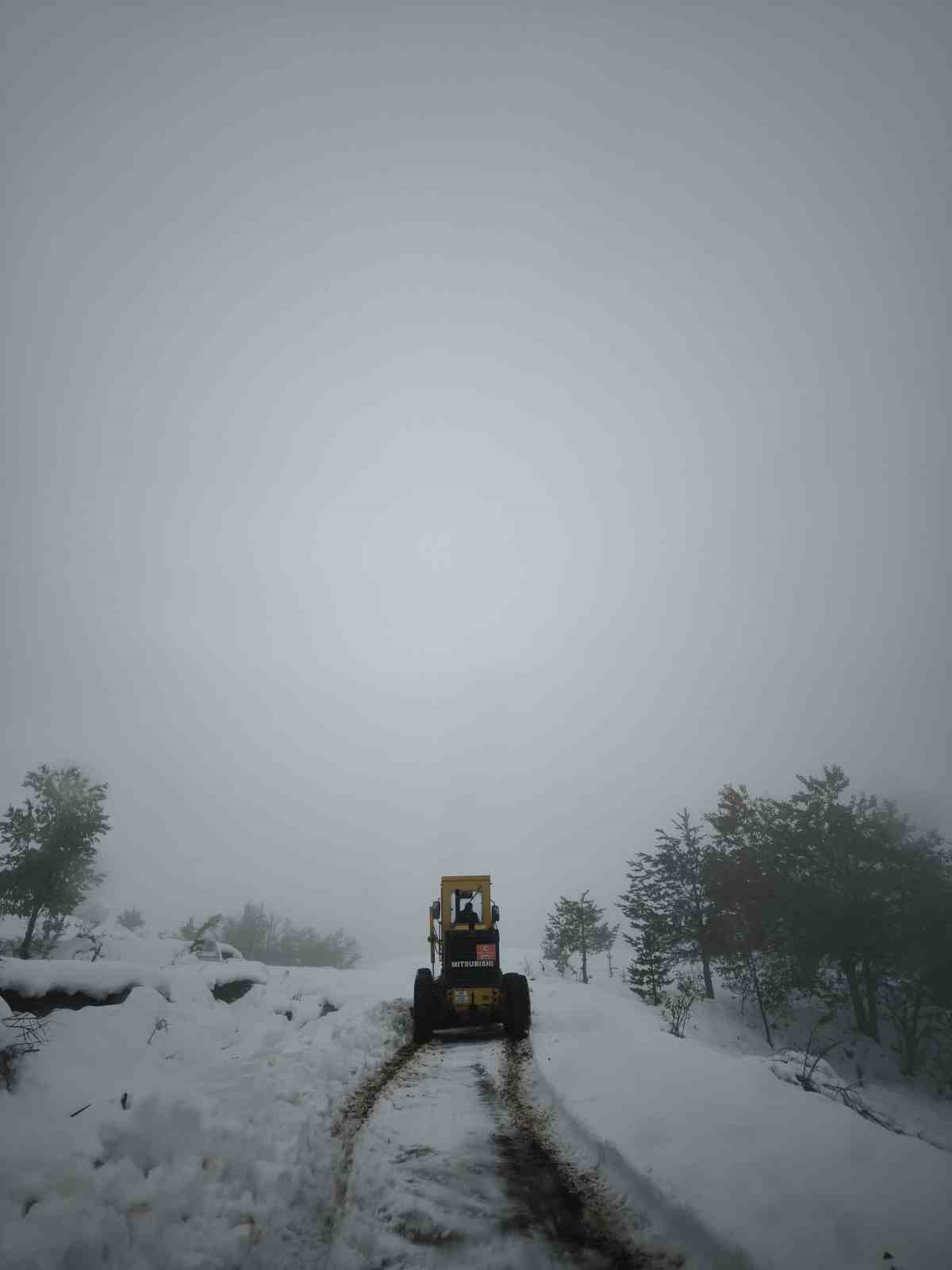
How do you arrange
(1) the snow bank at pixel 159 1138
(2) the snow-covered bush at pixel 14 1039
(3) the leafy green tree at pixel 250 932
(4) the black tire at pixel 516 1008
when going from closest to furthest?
(1) the snow bank at pixel 159 1138
(2) the snow-covered bush at pixel 14 1039
(4) the black tire at pixel 516 1008
(3) the leafy green tree at pixel 250 932

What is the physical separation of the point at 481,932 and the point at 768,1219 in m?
10.4

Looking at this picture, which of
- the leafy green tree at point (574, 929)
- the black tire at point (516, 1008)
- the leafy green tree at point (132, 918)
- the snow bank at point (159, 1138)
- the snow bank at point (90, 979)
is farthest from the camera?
the leafy green tree at point (132, 918)

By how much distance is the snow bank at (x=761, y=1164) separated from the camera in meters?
3.60

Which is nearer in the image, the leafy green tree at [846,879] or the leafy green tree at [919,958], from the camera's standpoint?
the leafy green tree at [919,958]

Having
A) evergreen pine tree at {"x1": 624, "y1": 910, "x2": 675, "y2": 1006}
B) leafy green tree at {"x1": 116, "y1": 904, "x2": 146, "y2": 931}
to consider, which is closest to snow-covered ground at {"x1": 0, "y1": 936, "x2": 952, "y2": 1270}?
evergreen pine tree at {"x1": 624, "y1": 910, "x2": 675, "y2": 1006}

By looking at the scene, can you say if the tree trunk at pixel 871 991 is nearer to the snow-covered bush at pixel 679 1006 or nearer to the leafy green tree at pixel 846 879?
the leafy green tree at pixel 846 879

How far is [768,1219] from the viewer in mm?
3867

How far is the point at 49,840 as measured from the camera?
2884cm

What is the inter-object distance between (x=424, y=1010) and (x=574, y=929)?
3654cm

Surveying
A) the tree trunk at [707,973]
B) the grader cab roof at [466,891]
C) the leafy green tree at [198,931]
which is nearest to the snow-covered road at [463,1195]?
the grader cab roof at [466,891]

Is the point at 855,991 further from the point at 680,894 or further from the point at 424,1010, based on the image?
the point at 424,1010

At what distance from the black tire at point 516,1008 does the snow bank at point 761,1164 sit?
4.73 metres

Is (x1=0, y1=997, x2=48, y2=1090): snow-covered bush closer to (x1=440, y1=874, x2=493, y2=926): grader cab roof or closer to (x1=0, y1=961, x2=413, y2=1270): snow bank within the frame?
(x1=0, y1=961, x2=413, y2=1270): snow bank

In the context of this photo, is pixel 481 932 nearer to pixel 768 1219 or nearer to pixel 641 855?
pixel 768 1219
